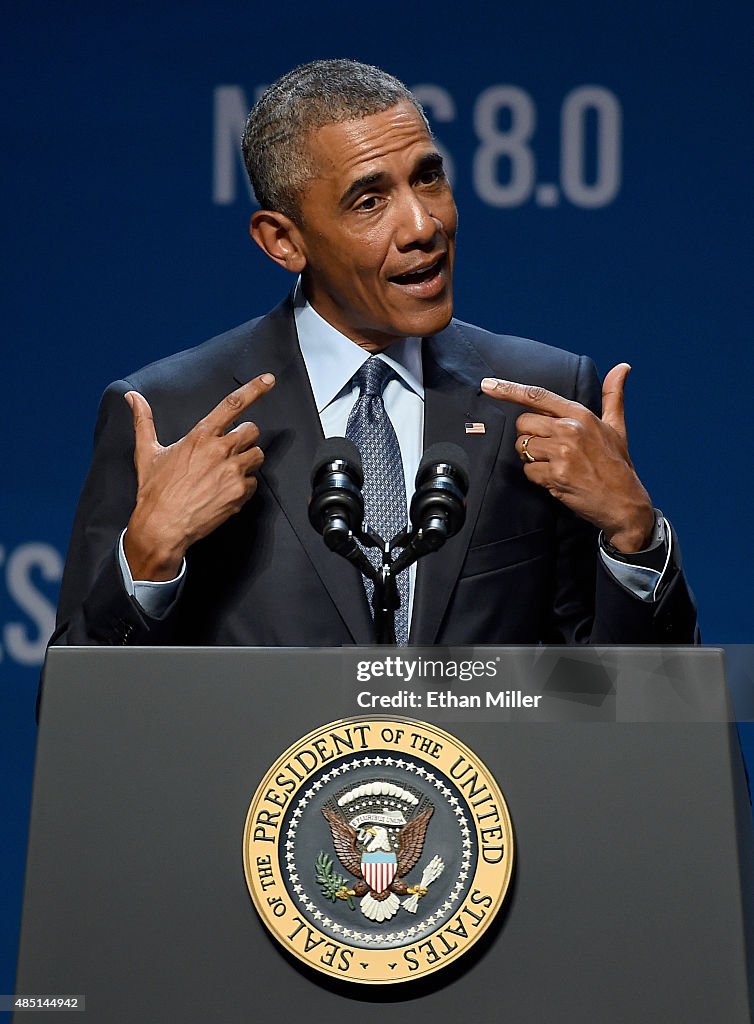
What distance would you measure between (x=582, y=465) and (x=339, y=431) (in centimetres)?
44

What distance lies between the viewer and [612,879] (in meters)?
1.34

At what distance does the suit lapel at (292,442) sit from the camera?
194 cm

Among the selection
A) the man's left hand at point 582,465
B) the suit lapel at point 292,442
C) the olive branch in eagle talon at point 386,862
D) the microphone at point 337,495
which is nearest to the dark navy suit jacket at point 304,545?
the suit lapel at point 292,442

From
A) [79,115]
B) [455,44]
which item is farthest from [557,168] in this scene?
[79,115]

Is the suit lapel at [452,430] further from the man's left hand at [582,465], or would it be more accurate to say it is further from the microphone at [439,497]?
the microphone at [439,497]

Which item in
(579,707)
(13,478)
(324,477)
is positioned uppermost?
(13,478)

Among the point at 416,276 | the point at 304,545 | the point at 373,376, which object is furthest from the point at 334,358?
the point at 304,545

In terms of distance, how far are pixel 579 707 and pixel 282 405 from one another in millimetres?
827

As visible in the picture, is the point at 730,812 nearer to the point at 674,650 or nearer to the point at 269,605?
the point at 674,650

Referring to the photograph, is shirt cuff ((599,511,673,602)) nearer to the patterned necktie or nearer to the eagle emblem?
the patterned necktie

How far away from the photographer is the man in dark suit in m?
1.78

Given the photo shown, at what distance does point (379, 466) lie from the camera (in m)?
2.02

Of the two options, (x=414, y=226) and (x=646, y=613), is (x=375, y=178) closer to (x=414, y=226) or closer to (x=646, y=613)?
(x=414, y=226)

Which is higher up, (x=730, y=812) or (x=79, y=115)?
(x=79, y=115)
